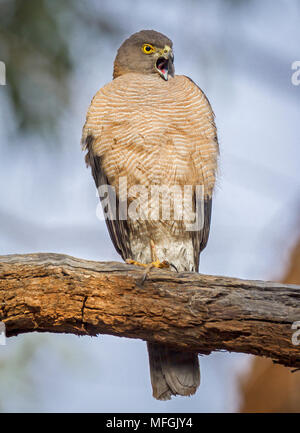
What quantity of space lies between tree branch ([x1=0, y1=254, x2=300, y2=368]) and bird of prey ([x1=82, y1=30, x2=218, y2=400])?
83 cm

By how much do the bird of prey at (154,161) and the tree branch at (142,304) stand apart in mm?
828

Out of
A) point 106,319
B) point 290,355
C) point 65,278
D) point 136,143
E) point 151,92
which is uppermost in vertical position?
point 151,92

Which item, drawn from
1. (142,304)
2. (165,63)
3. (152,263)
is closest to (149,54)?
(165,63)

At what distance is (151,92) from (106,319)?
6.45 feet

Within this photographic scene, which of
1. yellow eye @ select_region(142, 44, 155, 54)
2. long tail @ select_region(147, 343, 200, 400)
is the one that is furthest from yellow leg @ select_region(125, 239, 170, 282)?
yellow eye @ select_region(142, 44, 155, 54)

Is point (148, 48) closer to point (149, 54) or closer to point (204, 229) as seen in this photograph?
point (149, 54)

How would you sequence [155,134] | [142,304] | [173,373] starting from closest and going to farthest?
[142,304] → [173,373] → [155,134]

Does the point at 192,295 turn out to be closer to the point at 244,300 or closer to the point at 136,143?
the point at 244,300

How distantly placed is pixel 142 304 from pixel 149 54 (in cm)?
245

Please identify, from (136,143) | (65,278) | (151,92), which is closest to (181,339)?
(65,278)

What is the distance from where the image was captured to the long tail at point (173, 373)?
3.67 meters

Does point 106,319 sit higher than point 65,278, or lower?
lower

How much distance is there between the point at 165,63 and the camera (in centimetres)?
478

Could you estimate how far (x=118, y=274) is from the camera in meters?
3.26
